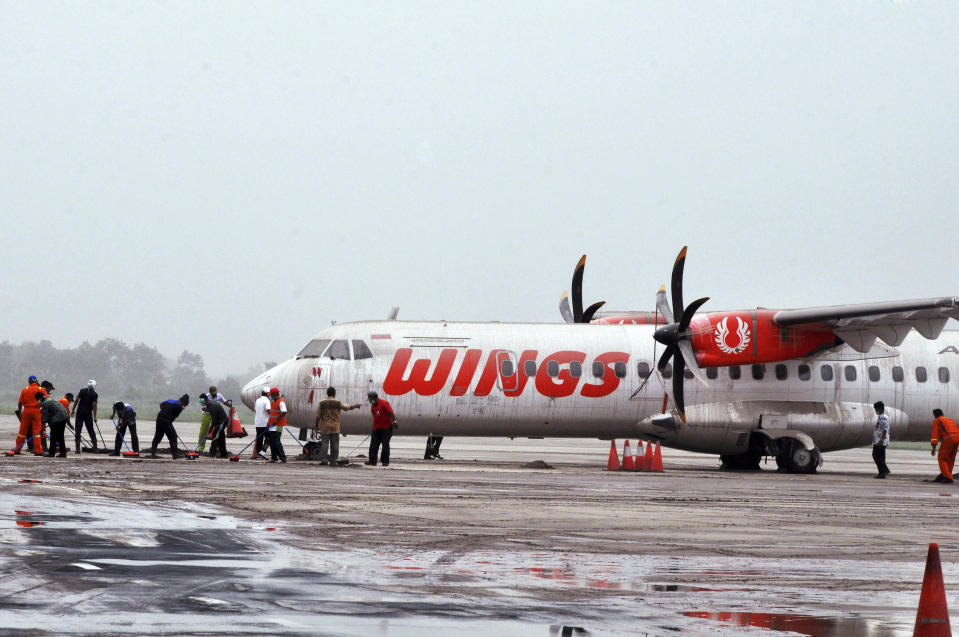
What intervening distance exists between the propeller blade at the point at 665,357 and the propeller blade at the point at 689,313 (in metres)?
0.47

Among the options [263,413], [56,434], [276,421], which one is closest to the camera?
[56,434]

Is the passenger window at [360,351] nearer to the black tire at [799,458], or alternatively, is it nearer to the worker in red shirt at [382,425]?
the worker in red shirt at [382,425]

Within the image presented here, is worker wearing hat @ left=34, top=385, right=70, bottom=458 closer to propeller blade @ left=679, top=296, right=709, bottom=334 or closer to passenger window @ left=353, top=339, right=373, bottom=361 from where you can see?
passenger window @ left=353, top=339, right=373, bottom=361

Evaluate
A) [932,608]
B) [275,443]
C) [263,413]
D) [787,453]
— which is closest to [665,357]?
[787,453]

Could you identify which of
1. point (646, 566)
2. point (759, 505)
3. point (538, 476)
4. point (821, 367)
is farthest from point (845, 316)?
point (646, 566)

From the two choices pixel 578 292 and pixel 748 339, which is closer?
pixel 748 339

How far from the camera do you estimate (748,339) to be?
2844cm

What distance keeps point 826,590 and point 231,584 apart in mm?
4543

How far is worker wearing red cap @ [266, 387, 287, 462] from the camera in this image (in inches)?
1073

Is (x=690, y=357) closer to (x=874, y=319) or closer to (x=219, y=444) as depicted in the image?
(x=874, y=319)

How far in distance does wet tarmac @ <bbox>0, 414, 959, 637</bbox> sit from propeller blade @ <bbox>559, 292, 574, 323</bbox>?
13124 millimetres

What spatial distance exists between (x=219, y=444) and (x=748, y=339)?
1240cm

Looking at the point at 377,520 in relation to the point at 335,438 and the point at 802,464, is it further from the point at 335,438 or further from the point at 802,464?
the point at 802,464

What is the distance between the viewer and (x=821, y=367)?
29953 millimetres
